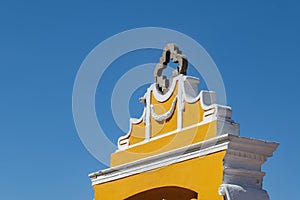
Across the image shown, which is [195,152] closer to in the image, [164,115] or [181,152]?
[181,152]

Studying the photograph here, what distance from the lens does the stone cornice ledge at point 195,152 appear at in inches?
418

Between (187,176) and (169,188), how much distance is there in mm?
694

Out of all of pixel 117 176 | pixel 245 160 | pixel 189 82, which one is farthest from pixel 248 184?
pixel 117 176

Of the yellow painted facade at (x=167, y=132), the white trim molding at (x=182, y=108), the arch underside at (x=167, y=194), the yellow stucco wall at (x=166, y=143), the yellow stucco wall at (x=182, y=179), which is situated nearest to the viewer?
the yellow stucco wall at (x=182, y=179)

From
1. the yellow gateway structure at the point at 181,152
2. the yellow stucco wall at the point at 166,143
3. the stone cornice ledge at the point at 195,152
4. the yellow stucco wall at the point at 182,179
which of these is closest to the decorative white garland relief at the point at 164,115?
the yellow gateway structure at the point at 181,152

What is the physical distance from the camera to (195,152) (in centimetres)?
1114

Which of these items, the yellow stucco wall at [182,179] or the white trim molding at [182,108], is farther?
the white trim molding at [182,108]

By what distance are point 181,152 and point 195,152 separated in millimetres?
311

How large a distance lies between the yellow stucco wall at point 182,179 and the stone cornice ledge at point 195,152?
65 mm

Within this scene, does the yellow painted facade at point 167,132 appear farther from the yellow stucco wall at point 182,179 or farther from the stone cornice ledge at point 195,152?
the yellow stucco wall at point 182,179

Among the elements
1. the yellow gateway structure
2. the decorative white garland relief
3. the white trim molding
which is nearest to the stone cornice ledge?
the yellow gateway structure

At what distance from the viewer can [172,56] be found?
1248 cm

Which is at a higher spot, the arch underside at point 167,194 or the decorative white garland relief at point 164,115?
the decorative white garland relief at point 164,115

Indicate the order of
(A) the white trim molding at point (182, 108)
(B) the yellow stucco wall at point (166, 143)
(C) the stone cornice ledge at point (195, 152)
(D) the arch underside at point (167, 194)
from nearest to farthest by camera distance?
(C) the stone cornice ledge at point (195, 152) → (A) the white trim molding at point (182, 108) → (B) the yellow stucco wall at point (166, 143) → (D) the arch underside at point (167, 194)
